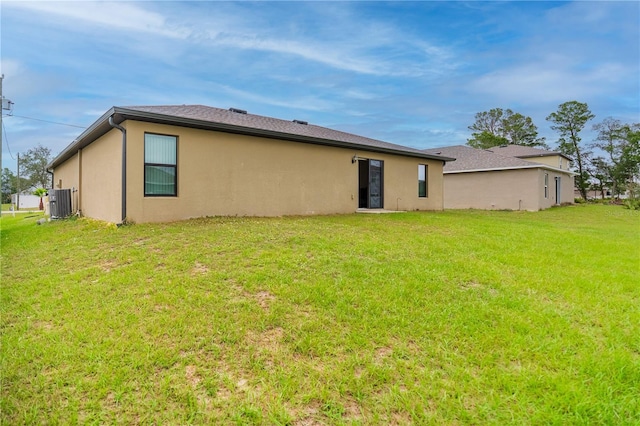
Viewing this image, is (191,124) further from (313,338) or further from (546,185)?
(546,185)

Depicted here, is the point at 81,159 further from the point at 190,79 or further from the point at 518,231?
the point at 518,231

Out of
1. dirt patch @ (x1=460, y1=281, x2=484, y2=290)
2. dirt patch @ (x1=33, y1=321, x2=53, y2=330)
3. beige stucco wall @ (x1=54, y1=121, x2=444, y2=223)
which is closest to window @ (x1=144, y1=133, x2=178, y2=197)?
beige stucco wall @ (x1=54, y1=121, x2=444, y2=223)

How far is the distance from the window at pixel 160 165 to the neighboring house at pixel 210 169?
0.9 inches

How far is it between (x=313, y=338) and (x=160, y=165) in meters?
6.91

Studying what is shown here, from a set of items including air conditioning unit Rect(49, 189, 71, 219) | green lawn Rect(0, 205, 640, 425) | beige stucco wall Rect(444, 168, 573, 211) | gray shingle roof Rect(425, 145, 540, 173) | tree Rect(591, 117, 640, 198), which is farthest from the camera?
tree Rect(591, 117, 640, 198)

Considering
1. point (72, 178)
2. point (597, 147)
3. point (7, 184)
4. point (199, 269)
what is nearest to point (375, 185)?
point (199, 269)

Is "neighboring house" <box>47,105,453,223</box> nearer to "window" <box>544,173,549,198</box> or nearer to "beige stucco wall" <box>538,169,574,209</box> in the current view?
"beige stucco wall" <box>538,169,574,209</box>

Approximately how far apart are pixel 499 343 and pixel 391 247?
3191mm

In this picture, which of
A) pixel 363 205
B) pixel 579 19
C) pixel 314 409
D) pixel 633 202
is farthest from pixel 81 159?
pixel 633 202

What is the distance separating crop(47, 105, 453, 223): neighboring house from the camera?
791 centimetres

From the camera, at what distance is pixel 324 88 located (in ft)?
57.5

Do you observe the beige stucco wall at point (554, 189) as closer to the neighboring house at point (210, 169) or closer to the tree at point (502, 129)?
the neighboring house at point (210, 169)

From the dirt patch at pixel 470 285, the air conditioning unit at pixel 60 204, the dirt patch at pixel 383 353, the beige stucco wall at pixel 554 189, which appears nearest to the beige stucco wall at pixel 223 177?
the air conditioning unit at pixel 60 204

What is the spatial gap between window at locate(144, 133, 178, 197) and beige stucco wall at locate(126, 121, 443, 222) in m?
0.14
